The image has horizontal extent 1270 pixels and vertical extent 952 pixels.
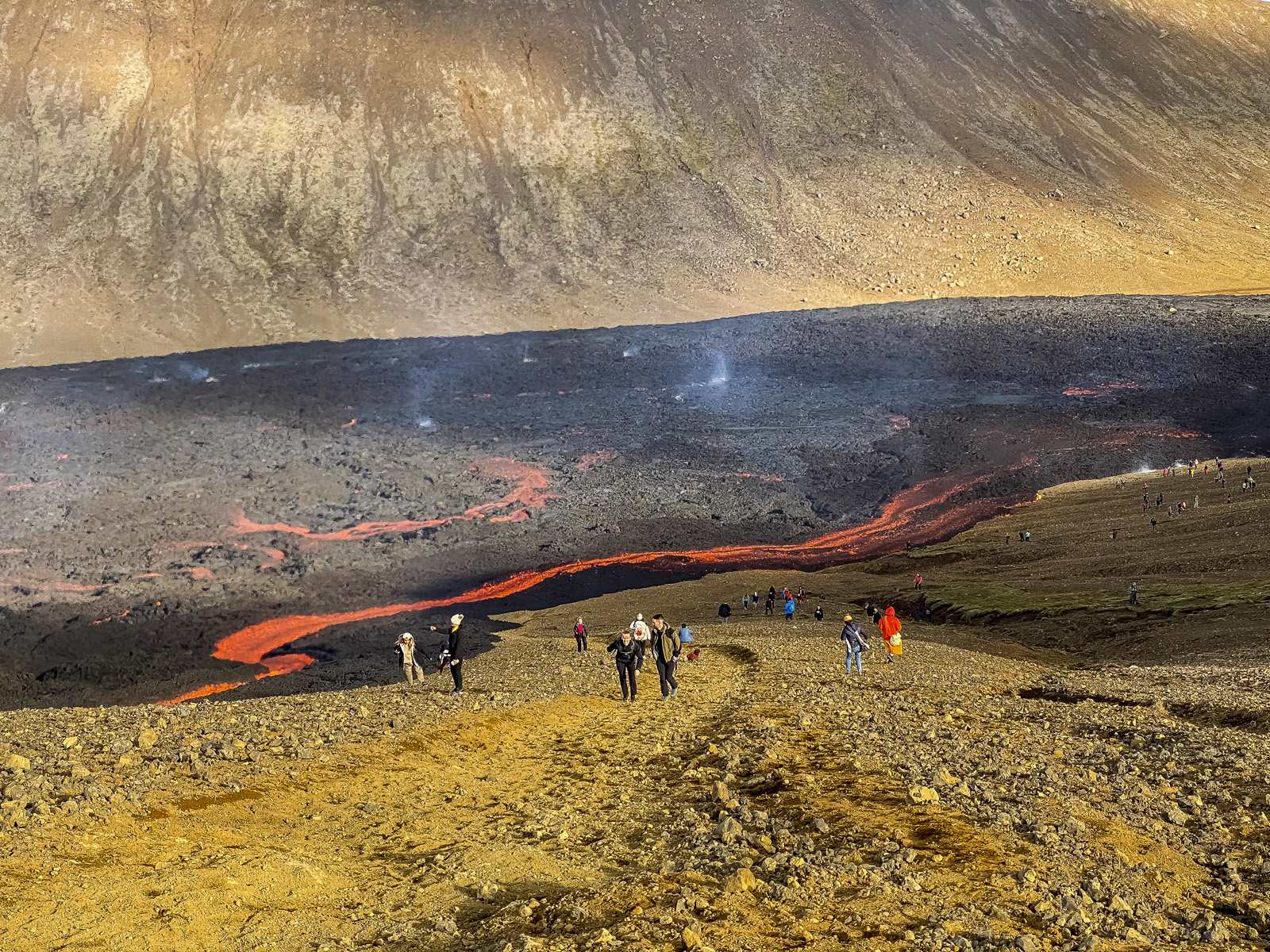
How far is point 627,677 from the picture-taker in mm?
A: 19438

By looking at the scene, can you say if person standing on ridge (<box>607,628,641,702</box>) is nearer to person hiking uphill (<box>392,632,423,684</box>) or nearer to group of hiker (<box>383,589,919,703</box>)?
group of hiker (<box>383,589,919,703</box>)

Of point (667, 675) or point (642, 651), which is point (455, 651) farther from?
point (667, 675)

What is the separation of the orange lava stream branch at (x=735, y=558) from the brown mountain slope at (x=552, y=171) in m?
41.1

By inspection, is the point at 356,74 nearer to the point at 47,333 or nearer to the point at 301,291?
the point at 301,291

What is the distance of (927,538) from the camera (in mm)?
50594

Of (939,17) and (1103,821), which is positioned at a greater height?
(939,17)

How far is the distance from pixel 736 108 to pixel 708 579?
81.4m

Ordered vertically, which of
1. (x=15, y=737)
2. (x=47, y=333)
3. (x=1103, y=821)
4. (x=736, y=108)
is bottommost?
(x=1103, y=821)

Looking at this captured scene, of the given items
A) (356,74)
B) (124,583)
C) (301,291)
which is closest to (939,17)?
(356,74)

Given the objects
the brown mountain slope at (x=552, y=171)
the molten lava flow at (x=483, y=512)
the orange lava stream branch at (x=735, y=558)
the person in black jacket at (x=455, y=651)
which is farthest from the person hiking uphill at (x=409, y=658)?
the brown mountain slope at (x=552, y=171)

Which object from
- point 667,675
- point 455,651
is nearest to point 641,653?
point 667,675

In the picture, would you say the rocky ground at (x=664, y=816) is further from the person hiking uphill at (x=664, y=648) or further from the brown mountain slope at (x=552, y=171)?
the brown mountain slope at (x=552, y=171)

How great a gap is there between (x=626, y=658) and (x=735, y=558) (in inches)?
1223

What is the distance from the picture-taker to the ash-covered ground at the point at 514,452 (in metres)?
41.9
